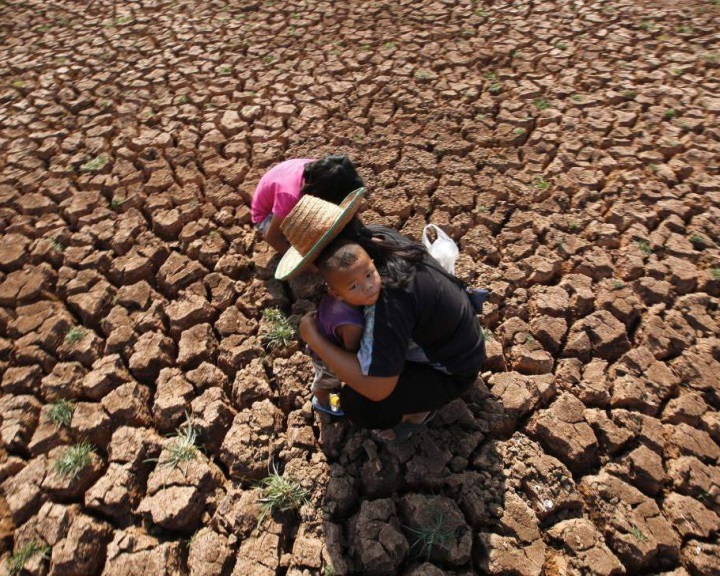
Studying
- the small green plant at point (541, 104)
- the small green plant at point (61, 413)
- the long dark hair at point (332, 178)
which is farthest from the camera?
the small green plant at point (541, 104)

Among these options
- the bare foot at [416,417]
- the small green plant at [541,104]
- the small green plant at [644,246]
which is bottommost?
the bare foot at [416,417]

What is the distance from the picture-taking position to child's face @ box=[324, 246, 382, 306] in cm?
142

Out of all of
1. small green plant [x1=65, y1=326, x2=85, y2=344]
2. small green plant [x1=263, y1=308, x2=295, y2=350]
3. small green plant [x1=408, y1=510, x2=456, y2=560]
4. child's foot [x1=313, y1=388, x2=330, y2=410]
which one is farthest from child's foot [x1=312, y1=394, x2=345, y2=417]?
small green plant [x1=65, y1=326, x2=85, y2=344]

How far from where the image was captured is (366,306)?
1.54 meters

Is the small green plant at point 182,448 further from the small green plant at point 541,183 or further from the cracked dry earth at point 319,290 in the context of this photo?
the small green plant at point 541,183

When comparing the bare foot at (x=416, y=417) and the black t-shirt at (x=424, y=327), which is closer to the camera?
the black t-shirt at (x=424, y=327)

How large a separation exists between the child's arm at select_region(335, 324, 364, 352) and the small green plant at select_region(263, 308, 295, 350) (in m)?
0.64

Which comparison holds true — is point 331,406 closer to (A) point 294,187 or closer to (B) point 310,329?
(B) point 310,329

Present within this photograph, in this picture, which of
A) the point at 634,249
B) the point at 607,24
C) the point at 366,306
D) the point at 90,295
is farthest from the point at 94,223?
the point at 607,24

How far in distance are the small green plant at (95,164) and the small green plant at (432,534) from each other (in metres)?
2.82

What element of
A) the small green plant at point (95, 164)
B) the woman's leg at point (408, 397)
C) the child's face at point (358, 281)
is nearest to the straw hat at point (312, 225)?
the child's face at point (358, 281)

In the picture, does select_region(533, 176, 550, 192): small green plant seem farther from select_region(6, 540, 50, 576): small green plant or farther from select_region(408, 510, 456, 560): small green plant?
select_region(6, 540, 50, 576): small green plant

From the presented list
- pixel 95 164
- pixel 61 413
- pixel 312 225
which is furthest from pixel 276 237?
pixel 95 164

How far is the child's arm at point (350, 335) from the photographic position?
5.19ft
